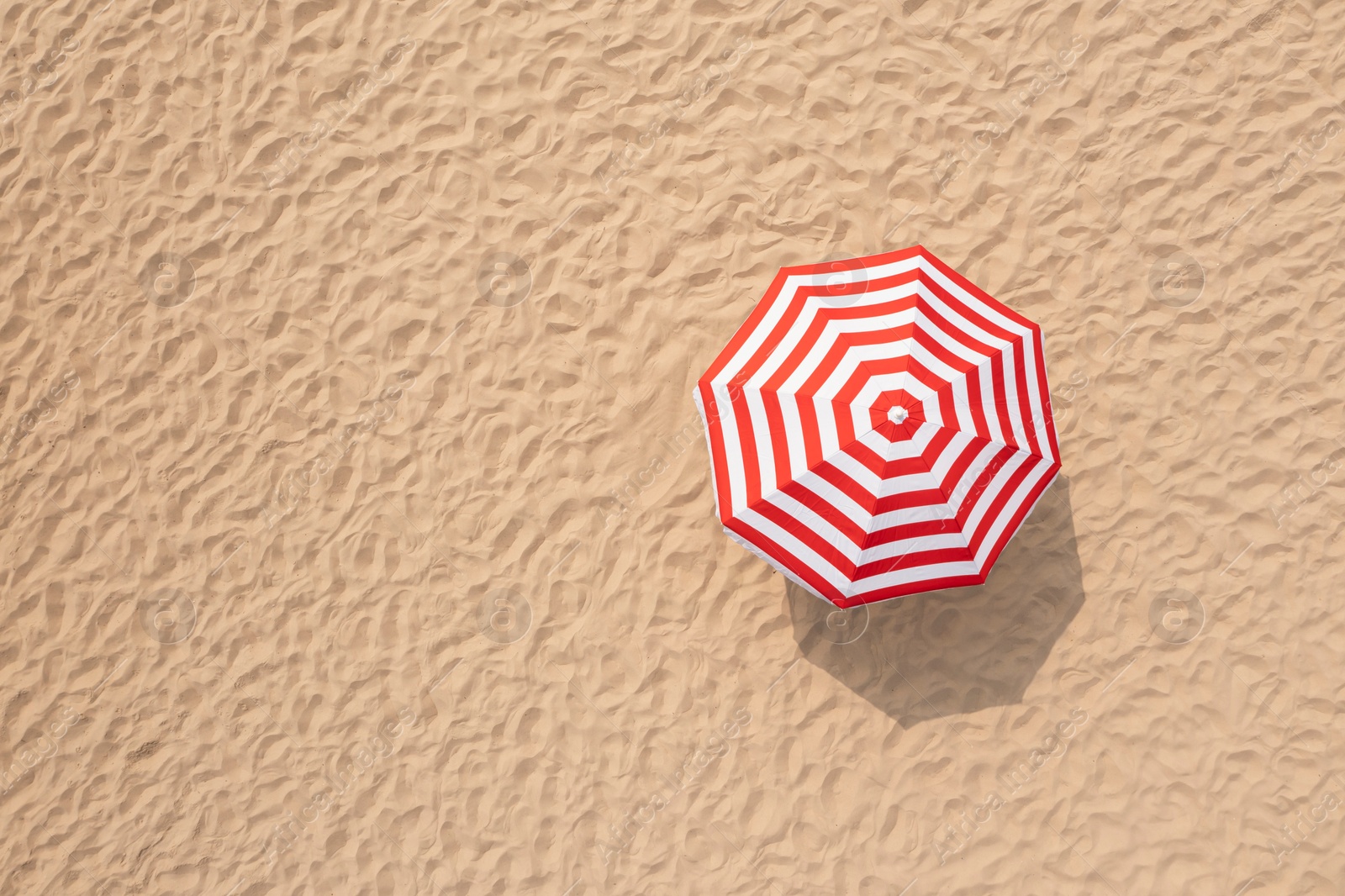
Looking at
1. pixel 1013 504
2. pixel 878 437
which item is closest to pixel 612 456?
pixel 878 437

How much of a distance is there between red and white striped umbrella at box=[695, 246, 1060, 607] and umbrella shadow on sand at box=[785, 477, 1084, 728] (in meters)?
0.87

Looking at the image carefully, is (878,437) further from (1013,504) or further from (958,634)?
(958,634)

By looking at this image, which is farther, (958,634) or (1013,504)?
(958,634)

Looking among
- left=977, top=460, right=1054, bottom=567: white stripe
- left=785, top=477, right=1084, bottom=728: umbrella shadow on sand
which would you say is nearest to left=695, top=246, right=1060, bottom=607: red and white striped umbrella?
left=977, top=460, right=1054, bottom=567: white stripe

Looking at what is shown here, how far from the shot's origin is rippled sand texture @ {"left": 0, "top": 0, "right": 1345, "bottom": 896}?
268 inches

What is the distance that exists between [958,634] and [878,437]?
77.6 inches

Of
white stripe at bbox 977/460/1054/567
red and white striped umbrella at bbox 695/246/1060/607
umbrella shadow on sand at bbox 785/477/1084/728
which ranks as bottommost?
umbrella shadow on sand at bbox 785/477/1084/728

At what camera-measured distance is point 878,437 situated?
586 centimetres

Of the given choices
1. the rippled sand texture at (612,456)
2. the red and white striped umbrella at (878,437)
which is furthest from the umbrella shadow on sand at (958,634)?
the red and white striped umbrella at (878,437)

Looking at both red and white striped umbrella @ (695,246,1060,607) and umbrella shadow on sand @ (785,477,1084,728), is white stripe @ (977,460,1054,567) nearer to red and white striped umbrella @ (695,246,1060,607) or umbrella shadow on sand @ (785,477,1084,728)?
red and white striped umbrella @ (695,246,1060,607)

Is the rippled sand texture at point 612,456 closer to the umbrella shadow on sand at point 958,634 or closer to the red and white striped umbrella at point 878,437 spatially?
the umbrella shadow on sand at point 958,634

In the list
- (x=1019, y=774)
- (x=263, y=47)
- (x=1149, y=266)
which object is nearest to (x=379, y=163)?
(x=263, y=47)

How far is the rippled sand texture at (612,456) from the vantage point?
22.3 ft

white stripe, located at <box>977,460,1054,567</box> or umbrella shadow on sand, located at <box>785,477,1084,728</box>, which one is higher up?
white stripe, located at <box>977,460,1054,567</box>
